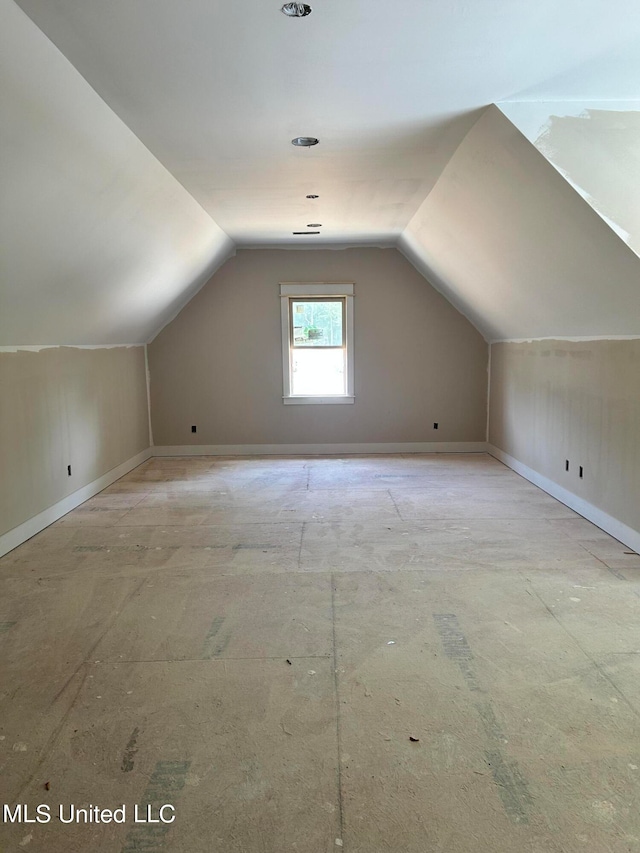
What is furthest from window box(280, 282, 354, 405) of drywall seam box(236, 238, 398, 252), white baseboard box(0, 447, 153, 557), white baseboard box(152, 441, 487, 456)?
white baseboard box(0, 447, 153, 557)

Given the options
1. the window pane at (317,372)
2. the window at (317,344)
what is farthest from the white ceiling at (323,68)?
the window pane at (317,372)

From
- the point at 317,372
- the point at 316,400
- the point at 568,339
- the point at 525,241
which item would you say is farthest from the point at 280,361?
the point at 525,241

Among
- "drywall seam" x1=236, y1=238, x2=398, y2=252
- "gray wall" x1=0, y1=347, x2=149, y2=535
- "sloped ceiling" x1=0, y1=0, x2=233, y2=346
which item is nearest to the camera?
"sloped ceiling" x1=0, y1=0, x2=233, y2=346

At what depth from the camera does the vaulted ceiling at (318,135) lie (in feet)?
6.95

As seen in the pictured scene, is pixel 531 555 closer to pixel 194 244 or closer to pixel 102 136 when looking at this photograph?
pixel 102 136

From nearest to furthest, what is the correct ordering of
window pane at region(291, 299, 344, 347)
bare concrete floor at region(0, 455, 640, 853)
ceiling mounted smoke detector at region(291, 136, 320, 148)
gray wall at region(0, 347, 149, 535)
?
bare concrete floor at region(0, 455, 640, 853), ceiling mounted smoke detector at region(291, 136, 320, 148), gray wall at region(0, 347, 149, 535), window pane at region(291, 299, 344, 347)

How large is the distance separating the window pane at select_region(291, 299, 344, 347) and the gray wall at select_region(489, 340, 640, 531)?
197 centimetres

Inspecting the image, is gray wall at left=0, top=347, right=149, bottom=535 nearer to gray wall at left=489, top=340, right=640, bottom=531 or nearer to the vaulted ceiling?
the vaulted ceiling

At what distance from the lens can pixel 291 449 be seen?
22.4 ft

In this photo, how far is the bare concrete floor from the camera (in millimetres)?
1604

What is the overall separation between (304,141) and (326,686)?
290 cm

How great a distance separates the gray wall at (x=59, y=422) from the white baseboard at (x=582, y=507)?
3980 mm

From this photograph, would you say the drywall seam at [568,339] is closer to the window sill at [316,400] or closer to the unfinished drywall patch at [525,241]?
the unfinished drywall patch at [525,241]

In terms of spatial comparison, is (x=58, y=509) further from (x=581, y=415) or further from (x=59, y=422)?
(x=581, y=415)
